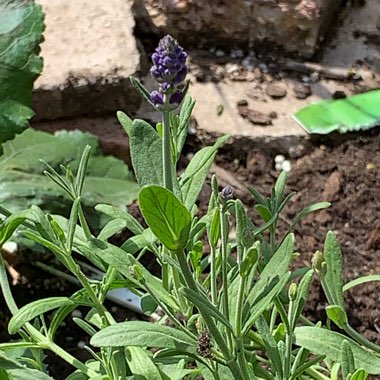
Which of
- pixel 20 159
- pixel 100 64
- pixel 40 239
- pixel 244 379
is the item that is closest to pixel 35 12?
pixel 20 159

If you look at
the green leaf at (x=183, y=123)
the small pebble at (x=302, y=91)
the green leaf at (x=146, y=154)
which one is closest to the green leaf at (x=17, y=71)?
the green leaf at (x=183, y=123)

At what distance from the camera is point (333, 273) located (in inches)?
43.4

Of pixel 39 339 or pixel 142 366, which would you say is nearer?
pixel 142 366

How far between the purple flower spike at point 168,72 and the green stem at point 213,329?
17cm

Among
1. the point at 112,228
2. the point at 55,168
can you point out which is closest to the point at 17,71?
the point at 55,168

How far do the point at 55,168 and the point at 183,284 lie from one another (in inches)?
34.4

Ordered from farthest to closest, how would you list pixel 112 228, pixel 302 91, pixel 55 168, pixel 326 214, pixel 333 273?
1. pixel 302 91
2. pixel 326 214
3. pixel 55 168
4. pixel 112 228
5. pixel 333 273

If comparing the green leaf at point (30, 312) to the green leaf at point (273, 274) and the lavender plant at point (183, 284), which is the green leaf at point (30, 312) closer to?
the lavender plant at point (183, 284)

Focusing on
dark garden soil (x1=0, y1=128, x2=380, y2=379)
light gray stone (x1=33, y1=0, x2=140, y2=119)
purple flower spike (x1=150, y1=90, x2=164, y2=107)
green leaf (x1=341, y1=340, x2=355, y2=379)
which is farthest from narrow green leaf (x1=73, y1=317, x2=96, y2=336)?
light gray stone (x1=33, y1=0, x2=140, y2=119)

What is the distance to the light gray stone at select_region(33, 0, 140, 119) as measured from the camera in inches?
88.0

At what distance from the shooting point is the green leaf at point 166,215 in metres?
0.83

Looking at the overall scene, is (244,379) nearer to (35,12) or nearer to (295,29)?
(35,12)

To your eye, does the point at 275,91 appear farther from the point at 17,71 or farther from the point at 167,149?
the point at 167,149

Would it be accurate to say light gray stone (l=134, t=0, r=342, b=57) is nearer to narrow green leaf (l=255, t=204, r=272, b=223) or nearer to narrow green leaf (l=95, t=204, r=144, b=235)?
narrow green leaf (l=255, t=204, r=272, b=223)
